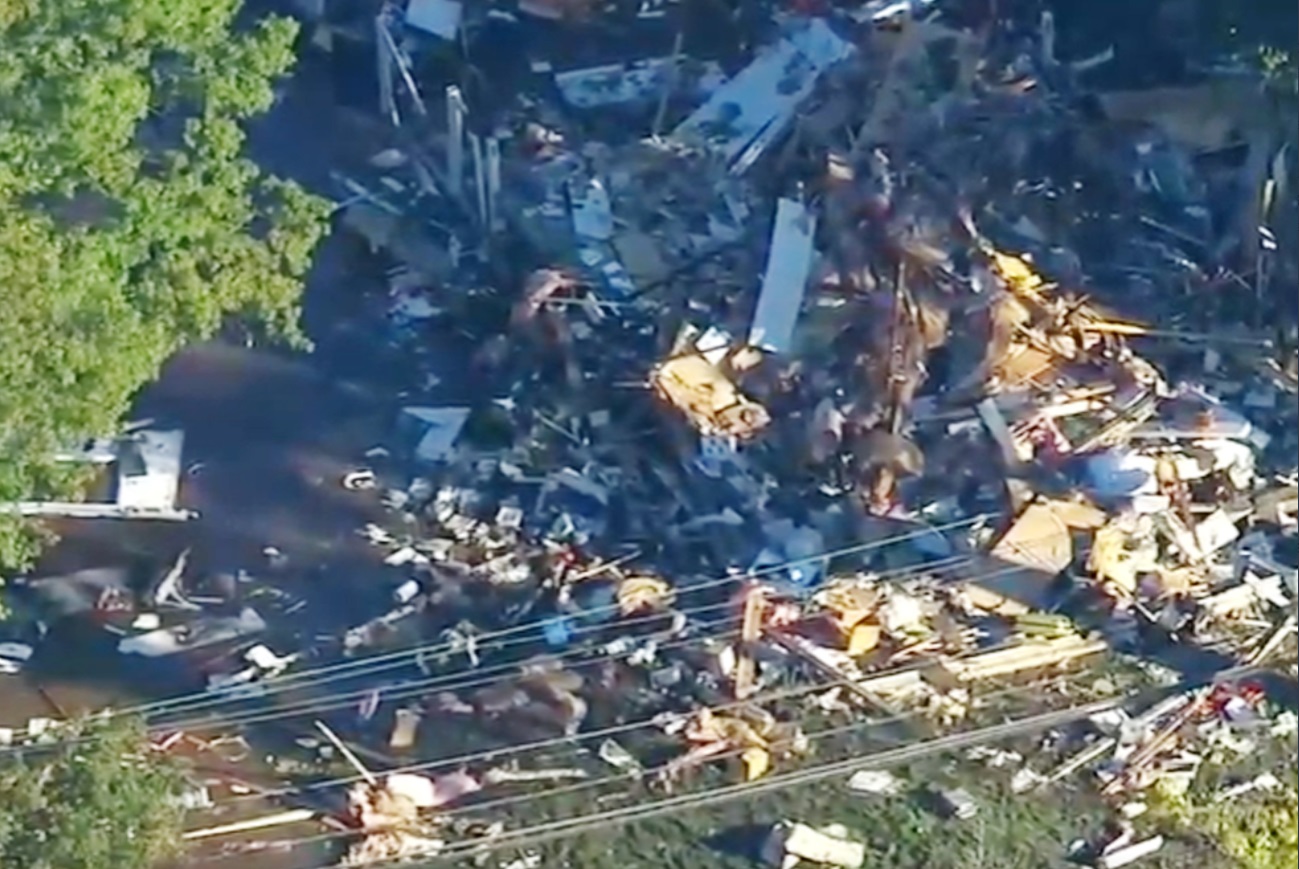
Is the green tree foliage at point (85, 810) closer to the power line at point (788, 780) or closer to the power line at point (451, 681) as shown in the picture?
the power line at point (788, 780)

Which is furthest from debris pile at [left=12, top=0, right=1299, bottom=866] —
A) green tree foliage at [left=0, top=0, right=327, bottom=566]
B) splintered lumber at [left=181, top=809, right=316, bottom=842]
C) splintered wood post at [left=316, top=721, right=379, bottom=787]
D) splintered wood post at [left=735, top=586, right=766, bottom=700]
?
green tree foliage at [left=0, top=0, right=327, bottom=566]

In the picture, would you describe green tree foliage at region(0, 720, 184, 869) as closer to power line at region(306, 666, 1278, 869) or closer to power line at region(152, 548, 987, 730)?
power line at region(306, 666, 1278, 869)

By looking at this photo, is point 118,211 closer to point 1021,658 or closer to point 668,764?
point 668,764

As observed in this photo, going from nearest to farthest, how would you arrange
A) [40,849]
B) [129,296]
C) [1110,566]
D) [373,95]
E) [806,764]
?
[40,849] → [129,296] → [806,764] → [1110,566] → [373,95]

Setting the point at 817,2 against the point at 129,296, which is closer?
the point at 129,296

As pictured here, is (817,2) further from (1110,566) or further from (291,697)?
(291,697)

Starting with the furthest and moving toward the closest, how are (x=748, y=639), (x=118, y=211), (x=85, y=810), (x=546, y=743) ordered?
(x=748, y=639) → (x=546, y=743) → (x=118, y=211) → (x=85, y=810)

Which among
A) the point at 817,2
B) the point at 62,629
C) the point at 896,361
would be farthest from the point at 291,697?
the point at 817,2

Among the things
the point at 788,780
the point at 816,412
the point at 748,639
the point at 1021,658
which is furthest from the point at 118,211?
the point at 1021,658
